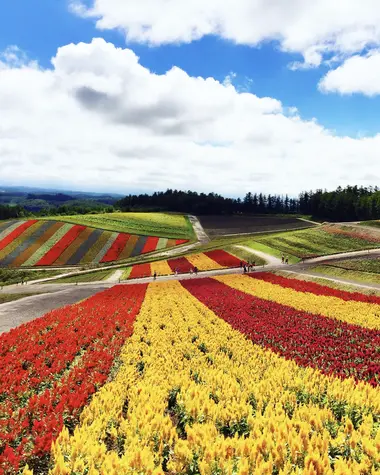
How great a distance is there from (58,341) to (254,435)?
1102 cm

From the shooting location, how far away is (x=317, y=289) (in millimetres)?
28812

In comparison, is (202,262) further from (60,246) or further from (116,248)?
(60,246)

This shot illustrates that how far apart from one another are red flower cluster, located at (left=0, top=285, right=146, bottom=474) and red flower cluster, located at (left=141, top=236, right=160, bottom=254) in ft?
159

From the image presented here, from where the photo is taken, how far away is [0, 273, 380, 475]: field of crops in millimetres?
5961

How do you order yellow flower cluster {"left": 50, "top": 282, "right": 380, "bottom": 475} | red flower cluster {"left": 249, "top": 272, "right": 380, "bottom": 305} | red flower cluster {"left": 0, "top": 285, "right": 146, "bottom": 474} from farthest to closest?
red flower cluster {"left": 249, "top": 272, "right": 380, "bottom": 305} < red flower cluster {"left": 0, "top": 285, "right": 146, "bottom": 474} < yellow flower cluster {"left": 50, "top": 282, "right": 380, "bottom": 475}

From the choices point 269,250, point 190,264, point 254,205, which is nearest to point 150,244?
point 190,264

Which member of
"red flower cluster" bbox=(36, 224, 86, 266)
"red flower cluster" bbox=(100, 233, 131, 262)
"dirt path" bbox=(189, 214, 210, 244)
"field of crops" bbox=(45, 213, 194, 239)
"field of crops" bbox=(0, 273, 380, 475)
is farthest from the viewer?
"field of crops" bbox=(45, 213, 194, 239)

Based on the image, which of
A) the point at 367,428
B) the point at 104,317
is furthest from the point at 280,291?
the point at 367,428

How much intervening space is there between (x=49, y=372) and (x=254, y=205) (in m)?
164

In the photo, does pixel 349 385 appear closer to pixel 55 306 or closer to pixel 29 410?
pixel 29 410

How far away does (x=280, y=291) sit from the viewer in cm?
2856

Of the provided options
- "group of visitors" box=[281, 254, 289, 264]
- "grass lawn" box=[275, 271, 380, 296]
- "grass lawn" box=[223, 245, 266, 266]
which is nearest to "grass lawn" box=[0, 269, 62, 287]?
"grass lawn" box=[223, 245, 266, 266]

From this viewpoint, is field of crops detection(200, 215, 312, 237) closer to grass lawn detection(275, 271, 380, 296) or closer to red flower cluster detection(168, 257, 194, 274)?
red flower cluster detection(168, 257, 194, 274)

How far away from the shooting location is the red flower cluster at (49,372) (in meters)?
7.18
